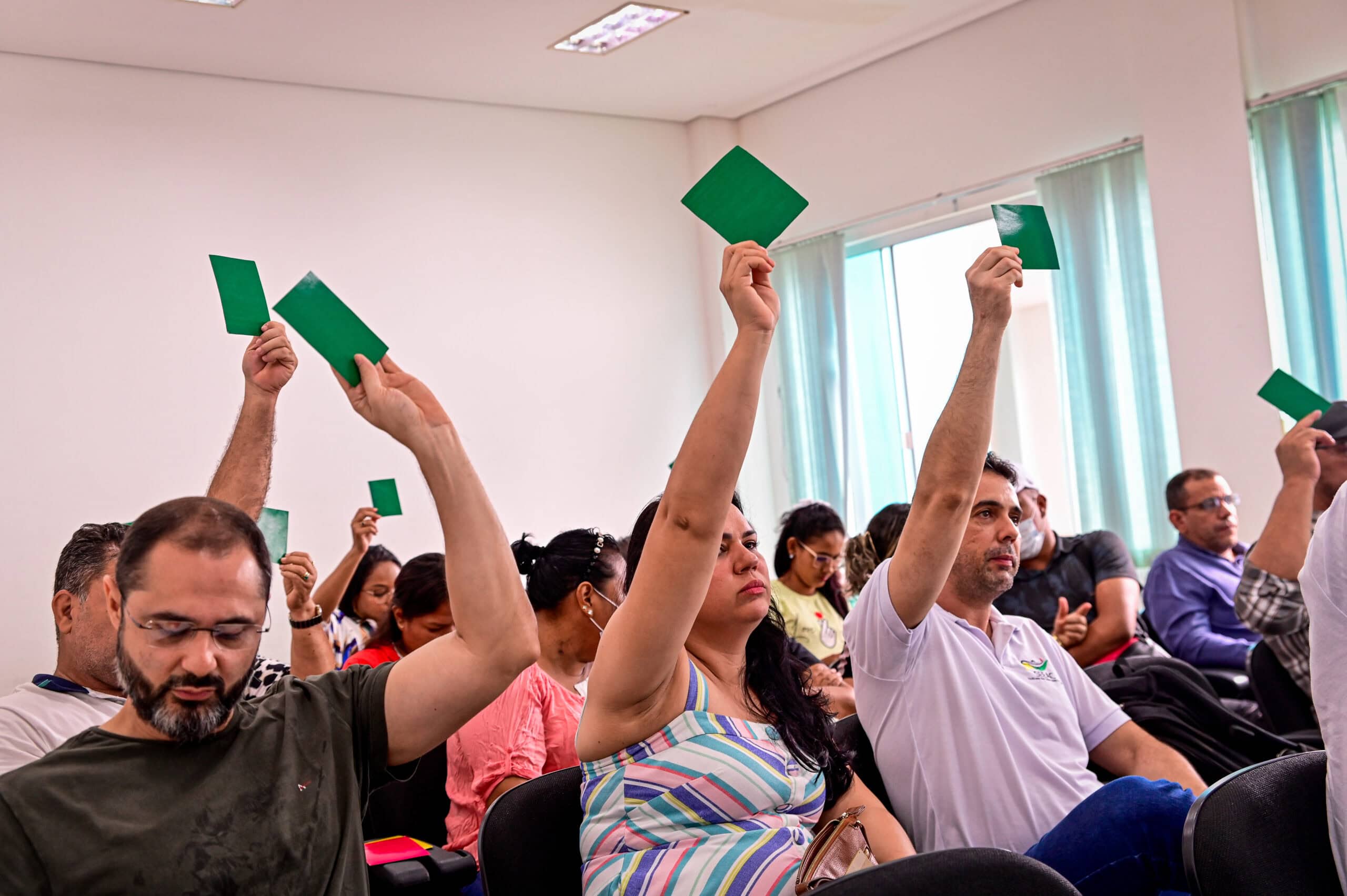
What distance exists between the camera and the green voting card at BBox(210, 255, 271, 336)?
6.03ft

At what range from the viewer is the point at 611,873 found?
1706 millimetres

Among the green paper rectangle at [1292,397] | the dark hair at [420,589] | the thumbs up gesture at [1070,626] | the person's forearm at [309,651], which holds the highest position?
the green paper rectangle at [1292,397]

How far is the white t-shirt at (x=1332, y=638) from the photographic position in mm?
1658

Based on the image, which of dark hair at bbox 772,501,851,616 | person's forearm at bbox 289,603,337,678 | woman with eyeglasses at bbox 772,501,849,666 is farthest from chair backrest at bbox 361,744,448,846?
dark hair at bbox 772,501,851,616

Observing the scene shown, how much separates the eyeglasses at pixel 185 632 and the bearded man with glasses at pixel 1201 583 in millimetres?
3469

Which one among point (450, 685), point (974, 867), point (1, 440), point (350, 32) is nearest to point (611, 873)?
point (450, 685)

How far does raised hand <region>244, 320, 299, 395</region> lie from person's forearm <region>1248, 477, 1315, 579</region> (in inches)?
84.0

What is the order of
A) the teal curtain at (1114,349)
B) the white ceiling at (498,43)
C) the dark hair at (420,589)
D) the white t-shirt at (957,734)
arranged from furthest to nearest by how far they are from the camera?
the teal curtain at (1114,349)
the white ceiling at (498,43)
the dark hair at (420,589)
the white t-shirt at (957,734)

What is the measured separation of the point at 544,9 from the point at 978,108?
2.22 meters

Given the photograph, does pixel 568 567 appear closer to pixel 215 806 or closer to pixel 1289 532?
pixel 215 806

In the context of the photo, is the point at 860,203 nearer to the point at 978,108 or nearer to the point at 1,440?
the point at 978,108

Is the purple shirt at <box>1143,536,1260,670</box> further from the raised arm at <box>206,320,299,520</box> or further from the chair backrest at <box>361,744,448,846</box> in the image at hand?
the raised arm at <box>206,320,299,520</box>

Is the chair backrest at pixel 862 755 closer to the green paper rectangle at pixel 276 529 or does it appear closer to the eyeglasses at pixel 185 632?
the eyeglasses at pixel 185 632

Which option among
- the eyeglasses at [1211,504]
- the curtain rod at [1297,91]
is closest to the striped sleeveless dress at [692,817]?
the eyeglasses at [1211,504]
